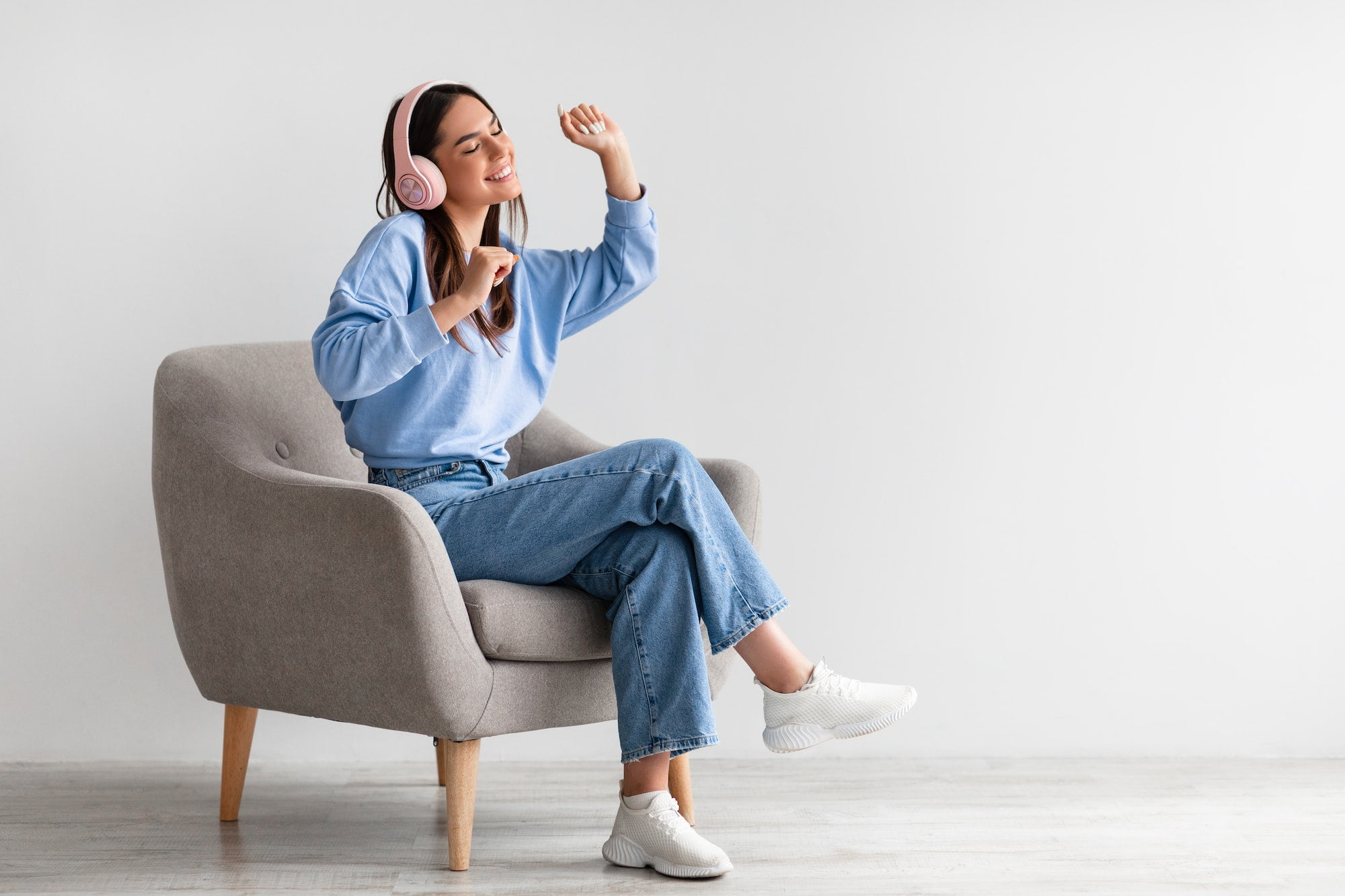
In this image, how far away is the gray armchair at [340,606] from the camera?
159cm

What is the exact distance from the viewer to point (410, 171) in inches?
71.0

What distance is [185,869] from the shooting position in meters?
1.73

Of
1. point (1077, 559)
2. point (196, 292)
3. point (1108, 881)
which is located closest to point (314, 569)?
point (196, 292)

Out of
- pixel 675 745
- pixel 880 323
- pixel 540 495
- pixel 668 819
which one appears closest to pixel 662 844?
pixel 668 819

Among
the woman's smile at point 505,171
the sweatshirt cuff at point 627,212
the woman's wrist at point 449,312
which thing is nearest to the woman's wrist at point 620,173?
the sweatshirt cuff at point 627,212

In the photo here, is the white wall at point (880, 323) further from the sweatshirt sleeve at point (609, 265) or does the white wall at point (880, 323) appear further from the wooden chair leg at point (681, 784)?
the wooden chair leg at point (681, 784)

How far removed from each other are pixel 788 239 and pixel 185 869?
155cm

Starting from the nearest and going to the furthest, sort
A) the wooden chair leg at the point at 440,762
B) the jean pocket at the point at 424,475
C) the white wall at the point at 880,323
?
the jean pocket at the point at 424,475 → the wooden chair leg at the point at 440,762 → the white wall at the point at 880,323

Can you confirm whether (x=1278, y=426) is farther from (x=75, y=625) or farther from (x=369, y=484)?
(x=75, y=625)

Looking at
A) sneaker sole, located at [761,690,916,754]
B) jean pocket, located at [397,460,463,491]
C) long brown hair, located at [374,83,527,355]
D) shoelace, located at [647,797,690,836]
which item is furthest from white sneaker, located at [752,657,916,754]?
long brown hair, located at [374,83,527,355]

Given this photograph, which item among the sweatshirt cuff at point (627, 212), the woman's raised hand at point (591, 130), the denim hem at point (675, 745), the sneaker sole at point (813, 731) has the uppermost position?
the woman's raised hand at point (591, 130)

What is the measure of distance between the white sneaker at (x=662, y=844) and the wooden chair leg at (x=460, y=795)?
196 mm

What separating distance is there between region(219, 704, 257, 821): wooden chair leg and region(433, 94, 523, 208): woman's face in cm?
88

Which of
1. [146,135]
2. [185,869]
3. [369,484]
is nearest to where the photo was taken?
[369,484]
